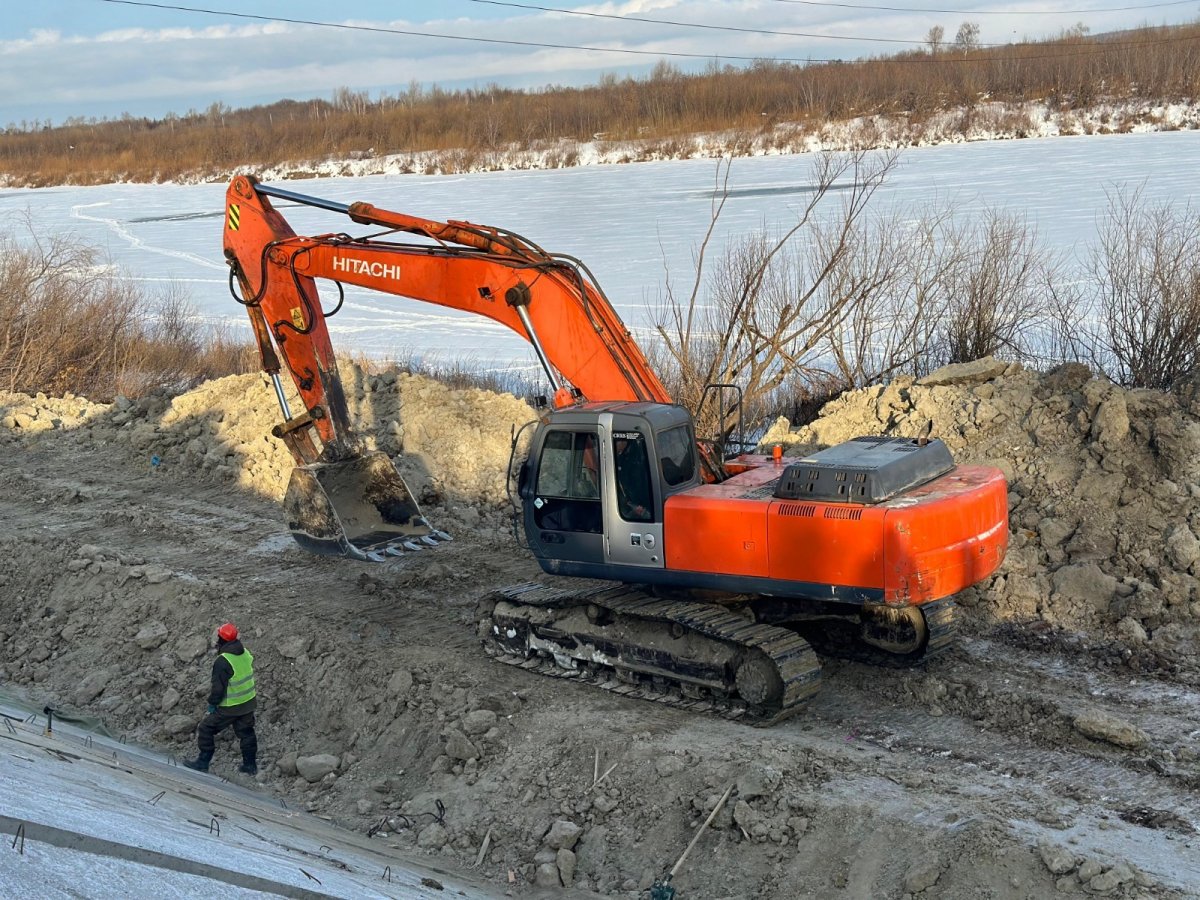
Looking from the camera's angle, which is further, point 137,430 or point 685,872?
point 137,430

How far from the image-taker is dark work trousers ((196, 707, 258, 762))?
802 centimetres

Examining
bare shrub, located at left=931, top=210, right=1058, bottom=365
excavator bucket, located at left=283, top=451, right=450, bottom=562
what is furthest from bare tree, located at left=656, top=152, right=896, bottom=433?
excavator bucket, located at left=283, top=451, right=450, bottom=562

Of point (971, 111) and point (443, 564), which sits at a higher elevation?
point (971, 111)

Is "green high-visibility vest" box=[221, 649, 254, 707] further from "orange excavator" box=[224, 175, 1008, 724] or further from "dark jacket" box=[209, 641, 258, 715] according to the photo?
"orange excavator" box=[224, 175, 1008, 724]

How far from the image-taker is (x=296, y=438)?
10531 millimetres

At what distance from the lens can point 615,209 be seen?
3020 centimetres

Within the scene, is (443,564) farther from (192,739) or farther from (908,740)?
(908,740)

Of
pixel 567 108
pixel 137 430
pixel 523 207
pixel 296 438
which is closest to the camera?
pixel 296 438

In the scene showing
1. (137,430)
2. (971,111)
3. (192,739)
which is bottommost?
(192,739)

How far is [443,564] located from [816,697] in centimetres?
412

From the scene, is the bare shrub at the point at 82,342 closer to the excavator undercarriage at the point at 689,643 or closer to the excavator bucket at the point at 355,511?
the excavator bucket at the point at 355,511

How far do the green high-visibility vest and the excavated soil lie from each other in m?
0.58

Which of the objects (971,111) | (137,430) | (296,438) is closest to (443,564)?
(296,438)

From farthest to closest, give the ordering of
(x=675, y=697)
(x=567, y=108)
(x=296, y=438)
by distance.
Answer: (x=567, y=108), (x=296, y=438), (x=675, y=697)
